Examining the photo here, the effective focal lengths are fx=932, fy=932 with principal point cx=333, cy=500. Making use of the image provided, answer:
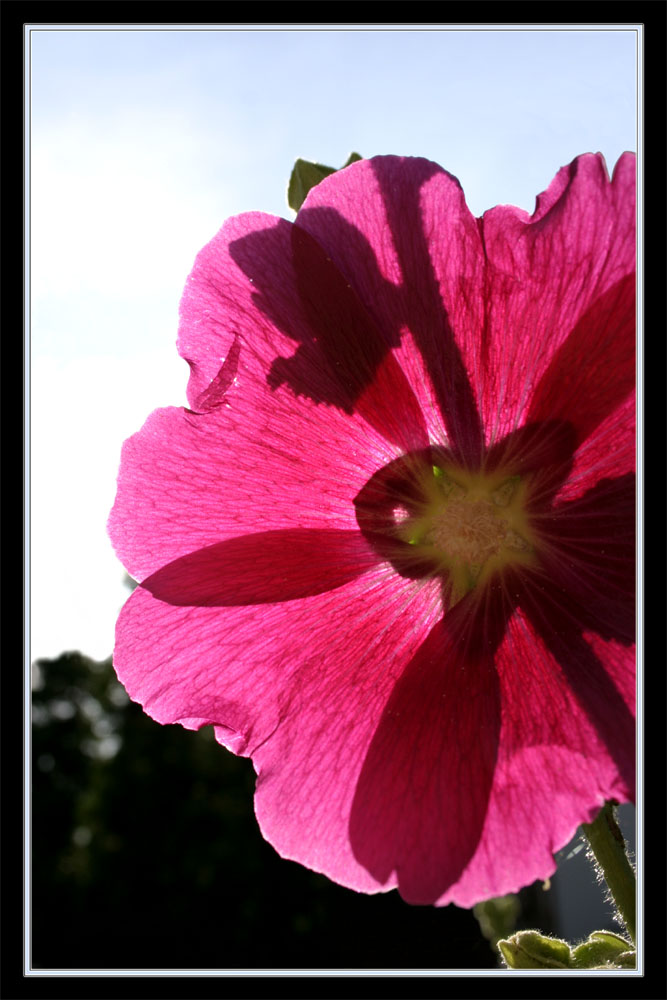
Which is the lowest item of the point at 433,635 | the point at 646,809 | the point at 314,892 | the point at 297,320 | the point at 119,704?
the point at 314,892

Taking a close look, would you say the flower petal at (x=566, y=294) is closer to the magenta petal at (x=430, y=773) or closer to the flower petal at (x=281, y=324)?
the flower petal at (x=281, y=324)

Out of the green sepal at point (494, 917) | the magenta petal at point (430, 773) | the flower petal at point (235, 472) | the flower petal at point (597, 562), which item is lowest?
the green sepal at point (494, 917)

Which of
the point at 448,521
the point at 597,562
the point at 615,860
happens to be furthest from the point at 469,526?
the point at 615,860

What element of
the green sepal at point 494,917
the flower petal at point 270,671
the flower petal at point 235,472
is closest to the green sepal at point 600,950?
the green sepal at point 494,917

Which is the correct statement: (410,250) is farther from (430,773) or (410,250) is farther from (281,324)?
(430,773)
